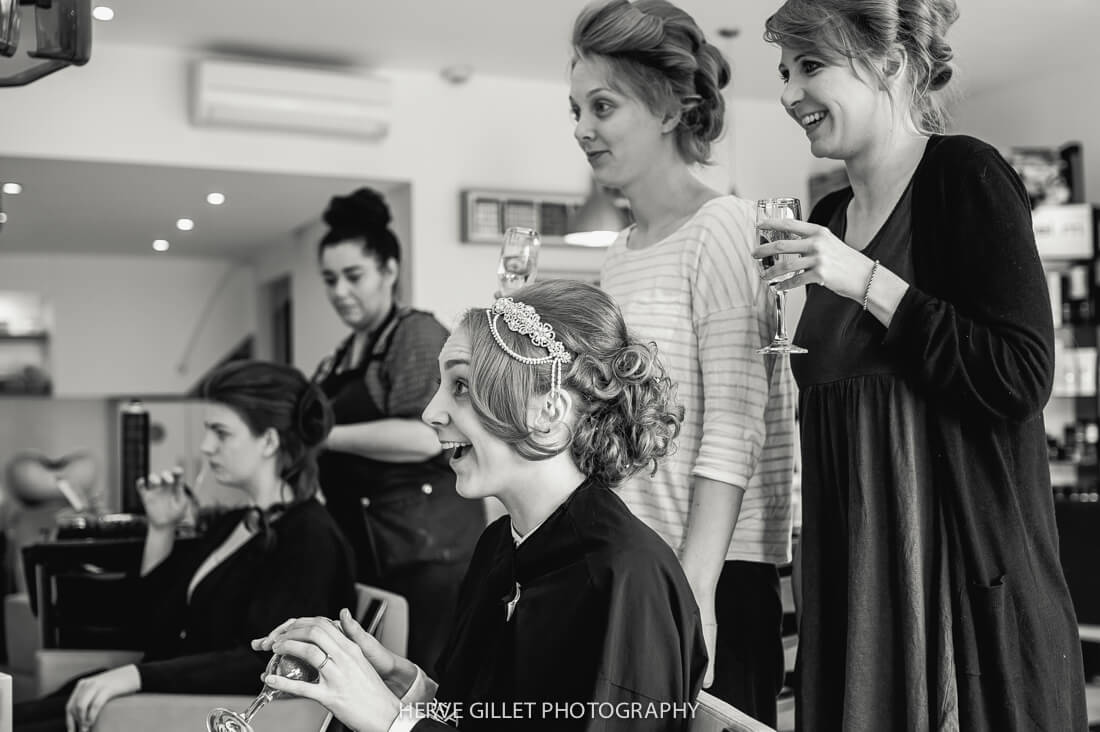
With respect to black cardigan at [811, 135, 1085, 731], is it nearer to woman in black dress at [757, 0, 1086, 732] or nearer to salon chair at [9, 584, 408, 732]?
woman in black dress at [757, 0, 1086, 732]

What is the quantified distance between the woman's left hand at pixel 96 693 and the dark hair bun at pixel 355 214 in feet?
4.31

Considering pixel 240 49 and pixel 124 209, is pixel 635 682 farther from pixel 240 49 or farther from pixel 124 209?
pixel 124 209

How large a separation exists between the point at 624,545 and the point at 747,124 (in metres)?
5.09

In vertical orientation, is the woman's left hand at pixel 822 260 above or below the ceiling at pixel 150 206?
below

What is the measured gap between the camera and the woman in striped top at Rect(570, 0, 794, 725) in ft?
5.17

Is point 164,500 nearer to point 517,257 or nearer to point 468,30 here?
point 517,257

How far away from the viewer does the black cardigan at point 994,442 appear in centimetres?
128

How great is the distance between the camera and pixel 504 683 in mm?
1232

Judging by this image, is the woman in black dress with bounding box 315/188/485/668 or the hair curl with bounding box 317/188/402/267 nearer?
the woman in black dress with bounding box 315/188/485/668

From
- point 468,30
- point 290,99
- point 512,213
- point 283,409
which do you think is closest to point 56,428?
point 290,99

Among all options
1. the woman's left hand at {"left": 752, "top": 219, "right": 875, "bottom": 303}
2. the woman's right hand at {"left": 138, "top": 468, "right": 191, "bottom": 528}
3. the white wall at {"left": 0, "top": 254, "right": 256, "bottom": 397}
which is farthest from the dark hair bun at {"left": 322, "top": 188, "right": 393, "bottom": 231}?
the white wall at {"left": 0, "top": 254, "right": 256, "bottom": 397}

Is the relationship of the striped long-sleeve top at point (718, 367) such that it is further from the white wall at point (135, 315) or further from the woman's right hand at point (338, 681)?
the white wall at point (135, 315)

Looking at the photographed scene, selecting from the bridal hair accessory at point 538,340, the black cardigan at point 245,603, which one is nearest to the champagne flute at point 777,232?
the bridal hair accessory at point 538,340

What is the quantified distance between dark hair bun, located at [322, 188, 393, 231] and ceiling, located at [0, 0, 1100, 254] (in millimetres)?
1834
